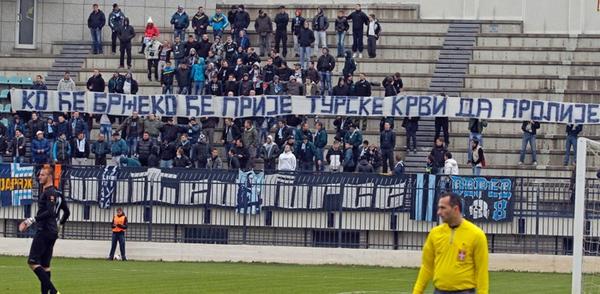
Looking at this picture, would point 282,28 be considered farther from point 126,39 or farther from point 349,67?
point 126,39

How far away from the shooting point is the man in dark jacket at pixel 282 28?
45.8m

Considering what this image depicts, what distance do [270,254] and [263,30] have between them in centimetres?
Result: 1289

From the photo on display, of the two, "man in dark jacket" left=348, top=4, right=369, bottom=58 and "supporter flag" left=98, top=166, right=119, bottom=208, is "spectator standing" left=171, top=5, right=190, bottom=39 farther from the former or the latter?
"supporter flag" left=98, top=166, right=119, bottom=208

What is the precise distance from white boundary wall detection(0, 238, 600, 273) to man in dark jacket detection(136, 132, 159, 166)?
4.11 metres

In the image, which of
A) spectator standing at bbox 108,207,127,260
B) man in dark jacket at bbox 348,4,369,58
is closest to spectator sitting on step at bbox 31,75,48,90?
man in dark jacket at bbox 348,4,369,58

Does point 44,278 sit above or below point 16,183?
below

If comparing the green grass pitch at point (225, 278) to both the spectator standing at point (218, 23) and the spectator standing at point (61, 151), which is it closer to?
the spectator standing at point (61, 151)

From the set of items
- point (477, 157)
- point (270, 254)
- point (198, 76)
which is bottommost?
point (270, 254)

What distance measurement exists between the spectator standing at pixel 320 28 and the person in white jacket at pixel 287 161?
828 cm

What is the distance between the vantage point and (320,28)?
46.0 m

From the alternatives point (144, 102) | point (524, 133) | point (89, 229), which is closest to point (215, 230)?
point (89, 229)

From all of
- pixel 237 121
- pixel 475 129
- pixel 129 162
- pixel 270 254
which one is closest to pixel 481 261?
pixel 270 254

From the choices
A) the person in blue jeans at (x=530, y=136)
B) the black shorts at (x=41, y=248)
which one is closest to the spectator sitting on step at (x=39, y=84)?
the person in blue jeans at (x=530, y=136)

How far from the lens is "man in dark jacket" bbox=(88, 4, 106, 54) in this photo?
47750mm
